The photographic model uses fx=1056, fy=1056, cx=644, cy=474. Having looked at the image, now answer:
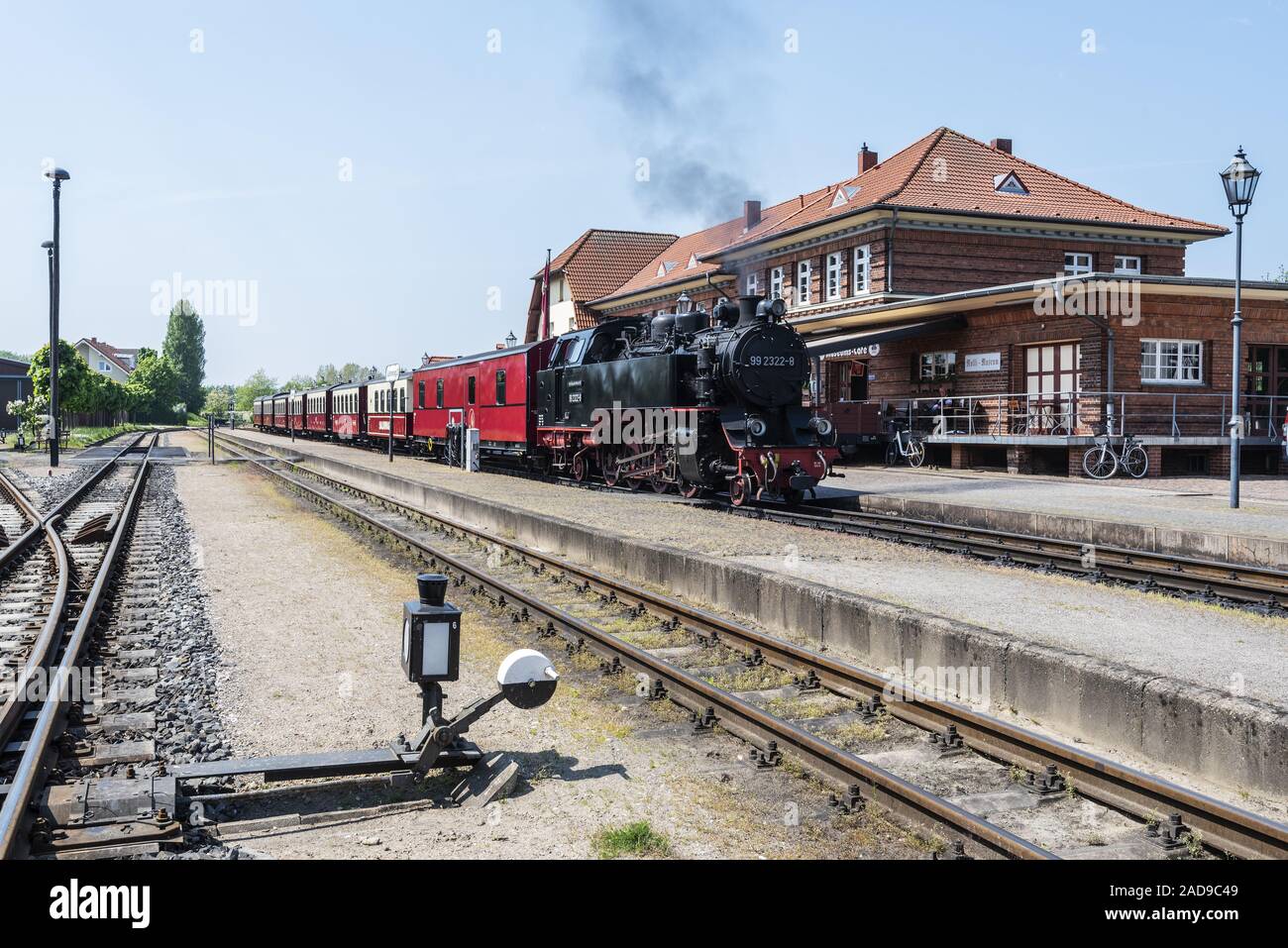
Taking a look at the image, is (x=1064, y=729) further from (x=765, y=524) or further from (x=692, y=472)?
(x=692, y=472)

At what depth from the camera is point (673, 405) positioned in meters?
16.8

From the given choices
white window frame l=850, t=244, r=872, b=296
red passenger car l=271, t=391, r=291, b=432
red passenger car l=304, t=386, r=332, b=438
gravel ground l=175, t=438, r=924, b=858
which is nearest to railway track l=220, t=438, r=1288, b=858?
gravel ground l=175, t=438, r=924, b=858

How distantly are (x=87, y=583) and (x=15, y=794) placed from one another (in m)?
6.54

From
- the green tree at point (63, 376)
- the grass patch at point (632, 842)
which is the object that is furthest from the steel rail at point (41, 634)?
the green tree at point (63, 376)

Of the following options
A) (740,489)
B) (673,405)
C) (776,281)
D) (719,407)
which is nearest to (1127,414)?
(740,489)

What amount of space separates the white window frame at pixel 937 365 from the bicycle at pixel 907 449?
59.2 inches

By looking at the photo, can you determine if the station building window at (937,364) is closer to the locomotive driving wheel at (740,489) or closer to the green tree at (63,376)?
the locomotive driving wheel at (740,489)

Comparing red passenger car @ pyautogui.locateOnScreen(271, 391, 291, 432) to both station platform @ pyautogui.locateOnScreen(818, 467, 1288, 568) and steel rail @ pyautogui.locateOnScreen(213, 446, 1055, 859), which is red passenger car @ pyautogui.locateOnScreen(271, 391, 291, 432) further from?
steel rail @ pyautogui.locateOnScreen(213, 446, 1055, 859)

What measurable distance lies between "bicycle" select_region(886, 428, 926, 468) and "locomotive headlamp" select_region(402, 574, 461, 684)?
71.6ft

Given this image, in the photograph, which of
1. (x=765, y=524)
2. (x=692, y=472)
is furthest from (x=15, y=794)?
(x=692, y=472)

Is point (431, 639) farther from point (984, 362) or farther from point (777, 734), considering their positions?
point (984, 362)

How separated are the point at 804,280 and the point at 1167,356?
41.3 feet

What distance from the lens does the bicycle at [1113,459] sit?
68.3 feet
